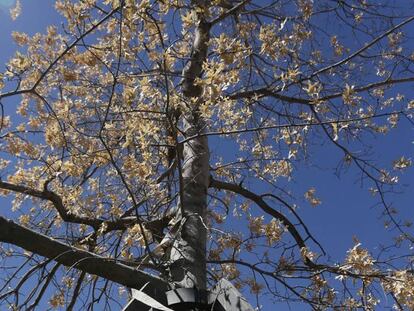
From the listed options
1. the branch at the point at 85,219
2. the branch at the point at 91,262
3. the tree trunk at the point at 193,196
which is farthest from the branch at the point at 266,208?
the branch at the point at 91,262

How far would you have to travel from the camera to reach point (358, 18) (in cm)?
571

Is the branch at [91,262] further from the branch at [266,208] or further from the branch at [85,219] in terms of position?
the branch at [266,208]

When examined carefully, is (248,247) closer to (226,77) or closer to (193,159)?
(193,159)

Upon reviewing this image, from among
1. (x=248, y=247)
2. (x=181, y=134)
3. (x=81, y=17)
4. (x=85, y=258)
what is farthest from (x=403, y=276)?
(x=81, y=17)

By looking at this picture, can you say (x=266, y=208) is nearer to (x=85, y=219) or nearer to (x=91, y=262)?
(x=85, y=219)

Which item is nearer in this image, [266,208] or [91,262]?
[91,262]

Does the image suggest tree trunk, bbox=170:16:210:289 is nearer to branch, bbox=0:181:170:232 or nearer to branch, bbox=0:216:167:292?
branch, bbox=0:216:167:292

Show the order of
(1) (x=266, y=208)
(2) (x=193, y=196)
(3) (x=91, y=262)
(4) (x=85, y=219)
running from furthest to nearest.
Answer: (1) (x=266, y=208) → (4) (x=85, y=219) → (2) (x=193, y=196) → (3) (x=91, y=262)

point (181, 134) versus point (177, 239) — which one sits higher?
point (181, 134)

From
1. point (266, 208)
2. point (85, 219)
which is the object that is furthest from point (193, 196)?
point (266, 208)

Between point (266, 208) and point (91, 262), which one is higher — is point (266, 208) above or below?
above

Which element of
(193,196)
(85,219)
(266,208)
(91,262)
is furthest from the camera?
(266,208)

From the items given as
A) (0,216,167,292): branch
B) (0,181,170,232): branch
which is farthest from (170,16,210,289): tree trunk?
(0,181,170,232): branch

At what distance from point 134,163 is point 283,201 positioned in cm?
189
